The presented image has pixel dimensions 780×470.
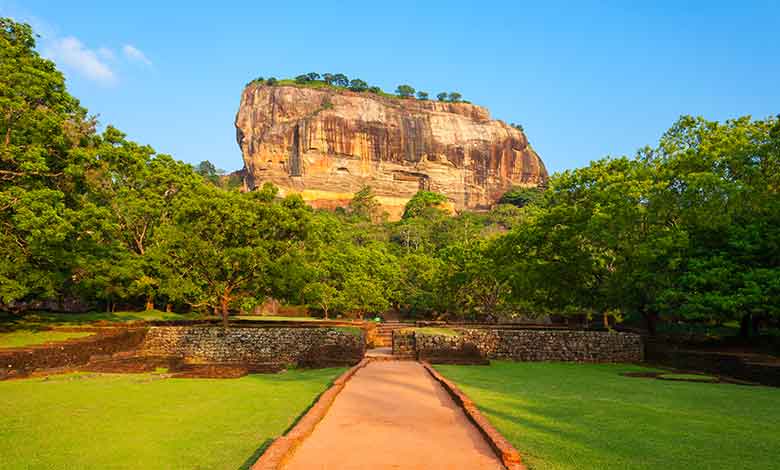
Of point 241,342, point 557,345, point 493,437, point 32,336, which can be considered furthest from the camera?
point 557,345

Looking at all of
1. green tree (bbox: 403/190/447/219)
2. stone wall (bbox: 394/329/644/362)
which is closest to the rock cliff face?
green tree (bbox: 403/190/447/219)

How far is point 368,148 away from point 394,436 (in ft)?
358

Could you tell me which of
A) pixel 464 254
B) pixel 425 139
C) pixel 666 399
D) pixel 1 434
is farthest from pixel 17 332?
pixel 425 139

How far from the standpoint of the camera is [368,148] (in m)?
115

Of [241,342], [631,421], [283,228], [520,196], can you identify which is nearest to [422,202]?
[520,196]

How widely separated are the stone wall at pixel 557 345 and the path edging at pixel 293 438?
42.9 feet

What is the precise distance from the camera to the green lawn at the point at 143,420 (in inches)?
257

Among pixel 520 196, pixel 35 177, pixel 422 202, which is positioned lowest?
pixel 35 177

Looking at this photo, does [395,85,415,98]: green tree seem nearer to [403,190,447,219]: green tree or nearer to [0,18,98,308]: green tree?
[403,190,447,219]: green tree

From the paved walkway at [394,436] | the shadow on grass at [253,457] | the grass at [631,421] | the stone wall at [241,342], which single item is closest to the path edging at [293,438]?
the paved walkway at [394,436]

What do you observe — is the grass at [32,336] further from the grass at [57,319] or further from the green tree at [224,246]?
the green tree at [224,246]

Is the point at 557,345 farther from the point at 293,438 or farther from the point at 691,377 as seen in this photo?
the point at 293,438

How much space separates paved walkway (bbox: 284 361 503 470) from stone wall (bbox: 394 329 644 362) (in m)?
11.3

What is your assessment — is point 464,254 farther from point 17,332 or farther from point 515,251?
point 17,332
